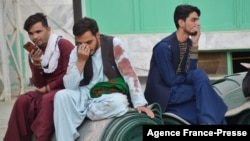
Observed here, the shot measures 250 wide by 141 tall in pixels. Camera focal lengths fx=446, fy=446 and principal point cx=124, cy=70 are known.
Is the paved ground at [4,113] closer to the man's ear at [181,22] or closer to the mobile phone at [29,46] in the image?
the mobile phone at [29,46]

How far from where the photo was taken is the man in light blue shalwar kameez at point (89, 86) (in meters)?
3.58

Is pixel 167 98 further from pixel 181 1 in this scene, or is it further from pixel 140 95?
pixel 181 1

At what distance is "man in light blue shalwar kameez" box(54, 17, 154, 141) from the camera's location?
11.7ft

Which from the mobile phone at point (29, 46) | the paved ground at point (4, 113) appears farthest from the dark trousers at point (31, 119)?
the paved ground at point (4, 113)

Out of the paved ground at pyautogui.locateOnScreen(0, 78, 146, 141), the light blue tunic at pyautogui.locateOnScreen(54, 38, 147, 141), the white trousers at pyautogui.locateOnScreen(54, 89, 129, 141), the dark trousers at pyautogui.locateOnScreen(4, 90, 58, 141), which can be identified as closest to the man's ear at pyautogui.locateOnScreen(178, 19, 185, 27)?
the light blue tunic at pyautogui.locateOnScreen(54, 38, 147, 141)

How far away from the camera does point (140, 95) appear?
372 centimetres

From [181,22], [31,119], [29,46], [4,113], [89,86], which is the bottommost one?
[4,113]

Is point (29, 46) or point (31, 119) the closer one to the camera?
point (31, 119)

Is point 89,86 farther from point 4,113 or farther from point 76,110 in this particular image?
point 4,113

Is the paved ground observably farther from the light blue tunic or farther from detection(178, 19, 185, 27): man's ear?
detection(178, 19, 185, 27): man's ear

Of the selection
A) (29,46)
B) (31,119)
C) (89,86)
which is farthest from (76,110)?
(29,46)

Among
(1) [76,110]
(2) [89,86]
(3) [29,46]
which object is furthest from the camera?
(3) [29,46]

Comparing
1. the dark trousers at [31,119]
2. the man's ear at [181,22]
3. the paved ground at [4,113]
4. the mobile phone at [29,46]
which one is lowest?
the paved ground at [4,113]

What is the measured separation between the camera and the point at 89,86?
379cm
